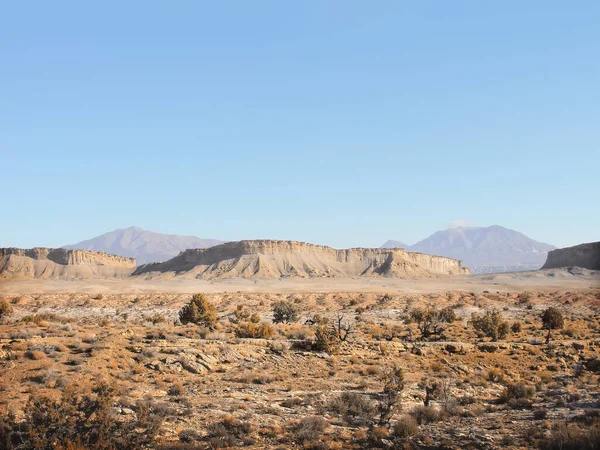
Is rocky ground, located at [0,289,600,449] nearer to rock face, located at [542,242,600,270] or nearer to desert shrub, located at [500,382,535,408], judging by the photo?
desert shrub, located at [500,382,535,408]

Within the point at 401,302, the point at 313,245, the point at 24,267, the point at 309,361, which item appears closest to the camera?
the point at 309,361

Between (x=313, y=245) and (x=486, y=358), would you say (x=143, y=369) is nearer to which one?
(x=486, y=358)

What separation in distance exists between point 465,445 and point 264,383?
8.69m

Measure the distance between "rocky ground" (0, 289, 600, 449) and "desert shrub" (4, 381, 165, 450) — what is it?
542 millimetres

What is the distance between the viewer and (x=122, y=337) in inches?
867

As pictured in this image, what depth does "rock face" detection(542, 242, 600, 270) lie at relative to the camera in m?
126

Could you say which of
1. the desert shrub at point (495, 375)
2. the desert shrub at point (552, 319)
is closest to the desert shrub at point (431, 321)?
the desert shrub at point (552, 319)

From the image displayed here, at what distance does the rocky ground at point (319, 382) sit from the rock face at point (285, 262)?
96.0 metres

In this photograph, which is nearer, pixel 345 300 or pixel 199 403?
pixel 199 403

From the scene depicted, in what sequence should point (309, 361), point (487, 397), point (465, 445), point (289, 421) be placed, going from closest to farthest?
→ 1. point (465, 445)
2. point (289, 421)
3. point (487, 397)
4. point (309, 361)

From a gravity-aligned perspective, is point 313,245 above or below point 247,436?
above

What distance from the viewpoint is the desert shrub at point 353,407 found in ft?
45.5

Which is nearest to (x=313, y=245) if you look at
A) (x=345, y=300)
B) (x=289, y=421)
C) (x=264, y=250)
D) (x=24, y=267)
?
(x=264, y=250)

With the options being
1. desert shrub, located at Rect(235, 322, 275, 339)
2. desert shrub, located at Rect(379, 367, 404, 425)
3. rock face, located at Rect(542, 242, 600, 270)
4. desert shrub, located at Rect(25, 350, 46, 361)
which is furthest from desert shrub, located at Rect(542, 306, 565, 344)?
rock face, located at Rect(542, 242, 600, 270)
